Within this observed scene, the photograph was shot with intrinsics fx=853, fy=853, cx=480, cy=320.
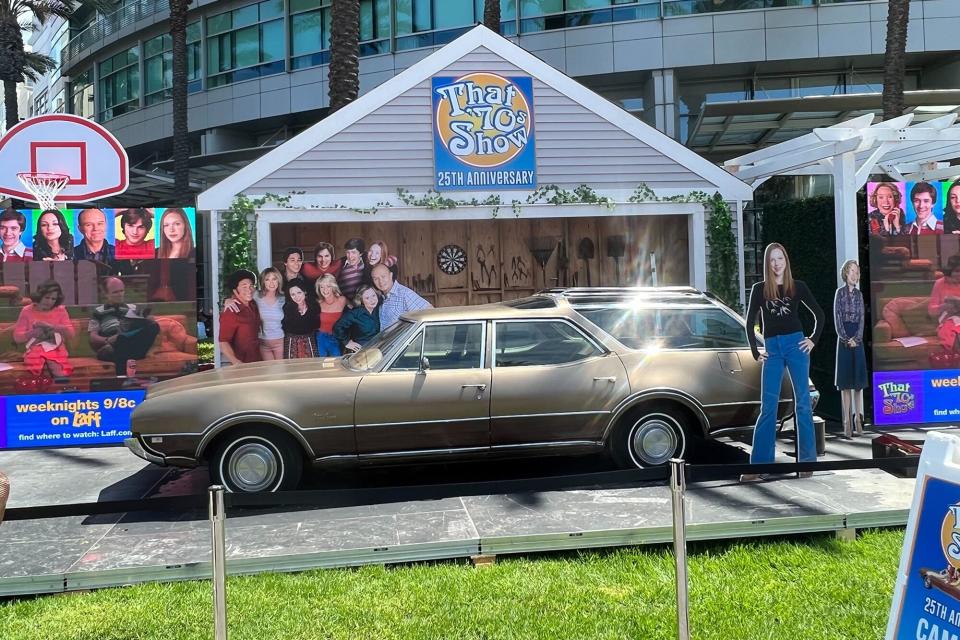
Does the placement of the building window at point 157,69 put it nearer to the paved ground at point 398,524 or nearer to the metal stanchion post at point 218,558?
the paved ground at point 398,524

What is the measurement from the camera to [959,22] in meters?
22.9

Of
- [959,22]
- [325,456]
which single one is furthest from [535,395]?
[959,22]

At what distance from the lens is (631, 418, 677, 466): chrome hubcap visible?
7039mm

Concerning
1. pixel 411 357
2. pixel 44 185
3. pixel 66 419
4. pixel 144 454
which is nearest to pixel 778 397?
pixel 411 357

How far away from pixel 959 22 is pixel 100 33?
103 ft

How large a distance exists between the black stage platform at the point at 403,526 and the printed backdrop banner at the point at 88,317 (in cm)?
194

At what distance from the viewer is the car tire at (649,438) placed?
702cm

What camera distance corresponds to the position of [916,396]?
9.02 meters

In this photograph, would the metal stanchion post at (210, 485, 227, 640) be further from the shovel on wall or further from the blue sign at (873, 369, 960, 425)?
the shovel on wall

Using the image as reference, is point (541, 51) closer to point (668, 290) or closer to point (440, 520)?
point (668, 290)

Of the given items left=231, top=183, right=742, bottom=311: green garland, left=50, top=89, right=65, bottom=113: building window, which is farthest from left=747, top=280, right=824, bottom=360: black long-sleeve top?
left=50, top=89, right=65, bottom=113: building window

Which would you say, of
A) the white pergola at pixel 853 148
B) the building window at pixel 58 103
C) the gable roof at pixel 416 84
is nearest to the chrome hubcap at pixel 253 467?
the gable roof at pixel 416 84

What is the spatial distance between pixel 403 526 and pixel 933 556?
360 cm

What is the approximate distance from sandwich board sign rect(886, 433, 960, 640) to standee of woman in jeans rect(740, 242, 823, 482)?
3.88 m
